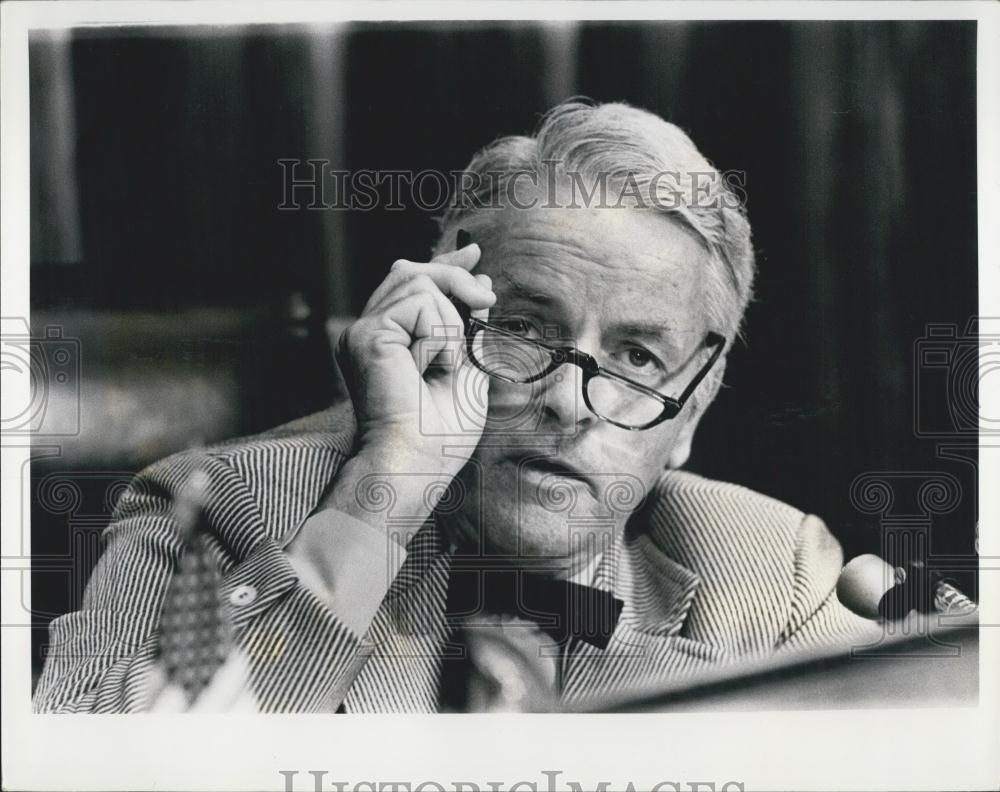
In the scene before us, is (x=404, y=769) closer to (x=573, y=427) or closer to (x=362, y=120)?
(x=573, y=427)

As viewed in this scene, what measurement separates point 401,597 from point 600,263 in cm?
107

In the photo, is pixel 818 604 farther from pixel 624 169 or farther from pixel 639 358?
pixel 624 169

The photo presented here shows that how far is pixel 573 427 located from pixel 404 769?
1084 mm

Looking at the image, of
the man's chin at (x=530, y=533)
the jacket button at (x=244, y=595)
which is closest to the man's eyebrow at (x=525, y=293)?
the man's chin at (x=530, y=533)

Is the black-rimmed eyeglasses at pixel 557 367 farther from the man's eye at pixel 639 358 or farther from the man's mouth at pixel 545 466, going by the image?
the man's mouth at pixel 545 466

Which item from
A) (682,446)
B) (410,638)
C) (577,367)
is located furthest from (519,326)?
(410,638)

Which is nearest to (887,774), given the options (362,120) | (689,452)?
(689,452)

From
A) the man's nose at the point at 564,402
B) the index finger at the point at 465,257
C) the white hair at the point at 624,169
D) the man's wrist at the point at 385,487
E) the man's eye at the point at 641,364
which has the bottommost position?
the man's wrist at the point at 385,487

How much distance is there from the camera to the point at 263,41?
2783 millimetres

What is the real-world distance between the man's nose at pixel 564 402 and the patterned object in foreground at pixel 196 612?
40.2 inches

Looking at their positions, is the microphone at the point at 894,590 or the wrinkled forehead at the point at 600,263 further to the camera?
the microphone at the point at 894,590

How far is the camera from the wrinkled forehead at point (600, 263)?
2.69m

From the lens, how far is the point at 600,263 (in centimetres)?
270

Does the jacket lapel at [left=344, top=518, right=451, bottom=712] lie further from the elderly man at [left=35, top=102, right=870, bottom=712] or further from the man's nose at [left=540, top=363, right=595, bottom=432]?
the man's nose at [left=540, top=363, right=595, bottom=432]
